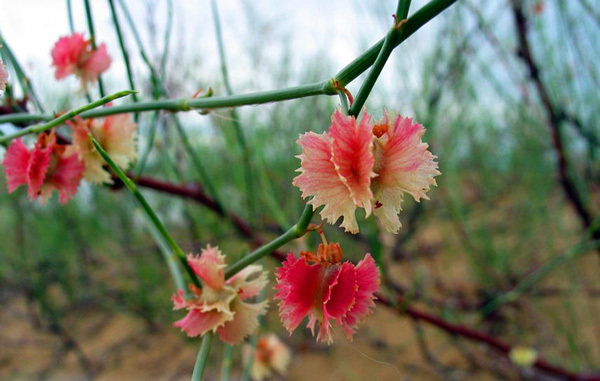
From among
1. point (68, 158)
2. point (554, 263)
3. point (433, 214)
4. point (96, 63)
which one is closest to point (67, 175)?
point (68, 158)

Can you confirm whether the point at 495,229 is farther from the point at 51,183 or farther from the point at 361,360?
the point at 51,183

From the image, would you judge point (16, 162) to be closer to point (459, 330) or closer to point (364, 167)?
point (364, 167)

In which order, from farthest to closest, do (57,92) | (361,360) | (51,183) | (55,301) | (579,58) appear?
(55,301) → (361,360) → (57,92) → (579,58) → (51,183)

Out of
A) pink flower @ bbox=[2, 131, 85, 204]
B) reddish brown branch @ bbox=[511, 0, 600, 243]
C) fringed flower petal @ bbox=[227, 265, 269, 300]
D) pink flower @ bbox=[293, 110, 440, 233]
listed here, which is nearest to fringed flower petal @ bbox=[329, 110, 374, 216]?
pink flower @ bbox=[293, 110, 440, 233]

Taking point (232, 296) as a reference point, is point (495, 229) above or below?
Answer: below

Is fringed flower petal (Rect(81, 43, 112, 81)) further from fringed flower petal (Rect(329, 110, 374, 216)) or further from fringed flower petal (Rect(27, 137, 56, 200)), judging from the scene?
fringed flower petal (Rect(329, 110, 374, 216))

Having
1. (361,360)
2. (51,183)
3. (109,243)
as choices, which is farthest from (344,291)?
(109,243)

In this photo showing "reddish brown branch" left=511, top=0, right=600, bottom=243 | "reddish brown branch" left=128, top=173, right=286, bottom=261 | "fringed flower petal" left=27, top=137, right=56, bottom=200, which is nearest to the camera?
"fringed flower petal" left=27, top=137, right=56, bottom=200
